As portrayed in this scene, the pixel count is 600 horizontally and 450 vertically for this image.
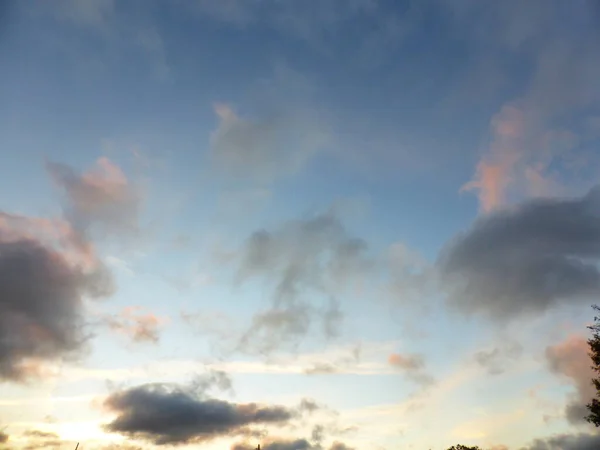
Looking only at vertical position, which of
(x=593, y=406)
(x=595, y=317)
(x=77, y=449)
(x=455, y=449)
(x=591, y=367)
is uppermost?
(x=595, y=317)

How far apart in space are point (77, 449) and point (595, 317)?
159m

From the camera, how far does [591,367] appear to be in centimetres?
3061

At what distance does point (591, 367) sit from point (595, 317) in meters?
5.35

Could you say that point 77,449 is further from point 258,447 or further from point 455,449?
point 455,449

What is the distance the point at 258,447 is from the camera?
75.4 metres

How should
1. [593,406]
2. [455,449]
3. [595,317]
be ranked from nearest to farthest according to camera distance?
[593,406], [595,317], [455,449]

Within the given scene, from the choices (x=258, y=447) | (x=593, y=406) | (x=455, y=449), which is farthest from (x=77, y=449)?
(x=593, y=406)

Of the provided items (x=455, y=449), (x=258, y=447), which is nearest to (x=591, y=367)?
(x=258, y=447)

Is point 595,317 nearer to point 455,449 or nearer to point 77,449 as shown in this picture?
point 455,449

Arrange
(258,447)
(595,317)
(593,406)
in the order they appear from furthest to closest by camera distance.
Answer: (258,447)
(595,317)
(593,406)

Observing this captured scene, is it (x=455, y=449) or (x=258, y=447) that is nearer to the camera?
(x=258, y=447)

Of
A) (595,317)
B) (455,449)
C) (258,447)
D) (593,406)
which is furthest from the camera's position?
(455,449)

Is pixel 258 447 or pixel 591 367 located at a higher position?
pixel 591 367

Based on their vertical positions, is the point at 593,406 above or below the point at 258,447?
above
